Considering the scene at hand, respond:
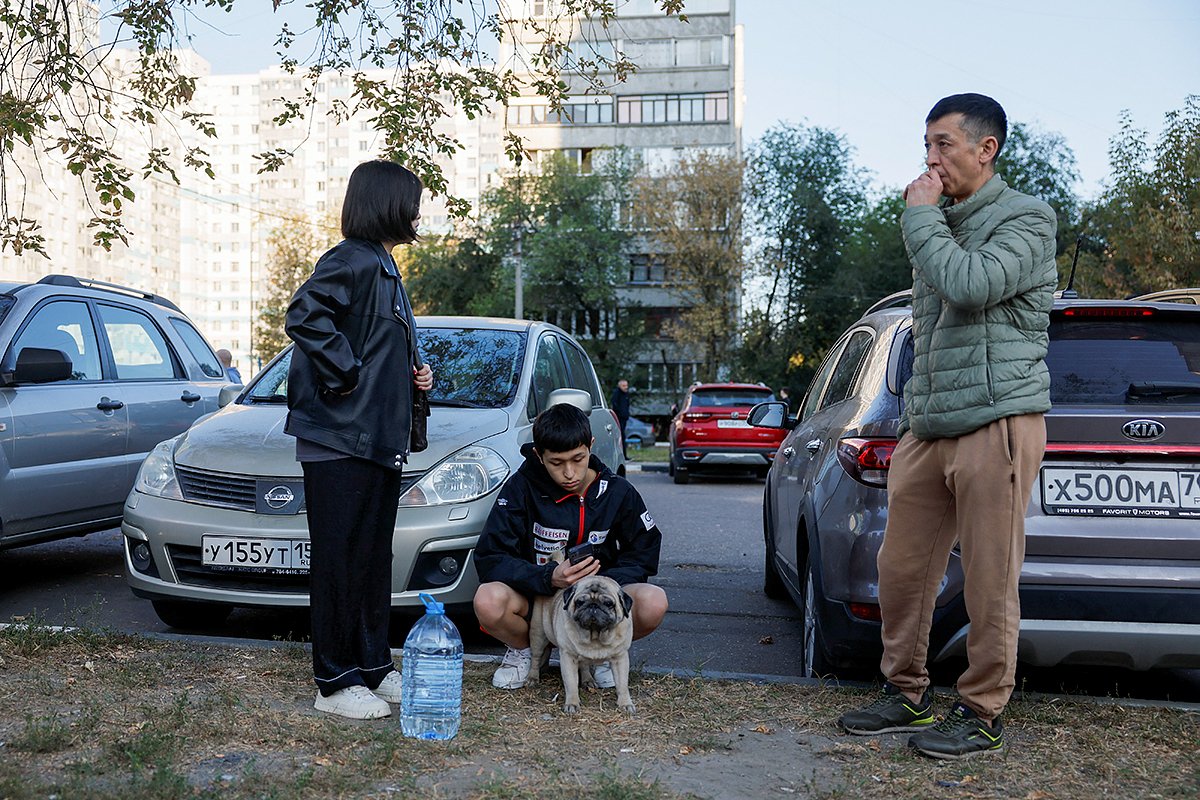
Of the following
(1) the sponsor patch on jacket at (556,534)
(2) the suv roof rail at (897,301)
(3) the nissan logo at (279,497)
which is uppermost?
(2) the suv roof rail at (897,301)

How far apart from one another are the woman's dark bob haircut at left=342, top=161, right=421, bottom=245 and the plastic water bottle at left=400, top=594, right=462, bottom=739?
1.35 m

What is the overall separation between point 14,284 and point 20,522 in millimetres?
1756

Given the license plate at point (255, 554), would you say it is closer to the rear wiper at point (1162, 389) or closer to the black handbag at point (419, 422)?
the black handbag at point (419, 422)

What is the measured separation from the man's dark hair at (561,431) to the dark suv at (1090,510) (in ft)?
3.45

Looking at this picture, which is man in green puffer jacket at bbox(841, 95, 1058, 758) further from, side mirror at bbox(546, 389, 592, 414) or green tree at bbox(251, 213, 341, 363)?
green tree at bbox(251, 213, 341, 363)

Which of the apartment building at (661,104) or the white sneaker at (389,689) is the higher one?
the apartment building at (661,104)

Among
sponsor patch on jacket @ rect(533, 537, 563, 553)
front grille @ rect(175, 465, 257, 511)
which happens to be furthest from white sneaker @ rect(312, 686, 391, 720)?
front grille @ rect(175, 465, 257, 511)

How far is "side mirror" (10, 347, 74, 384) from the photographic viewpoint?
257 inches

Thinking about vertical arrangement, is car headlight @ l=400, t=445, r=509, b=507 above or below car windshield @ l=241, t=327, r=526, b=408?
below

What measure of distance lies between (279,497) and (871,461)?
274cm

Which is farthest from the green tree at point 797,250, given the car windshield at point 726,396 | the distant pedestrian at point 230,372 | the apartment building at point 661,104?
the distant pedestrian at point 230,372

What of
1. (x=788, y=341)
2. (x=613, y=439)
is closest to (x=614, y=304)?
(x=788, y=341)

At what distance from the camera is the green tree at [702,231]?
41469 mm

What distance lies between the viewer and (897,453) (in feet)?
13.4
